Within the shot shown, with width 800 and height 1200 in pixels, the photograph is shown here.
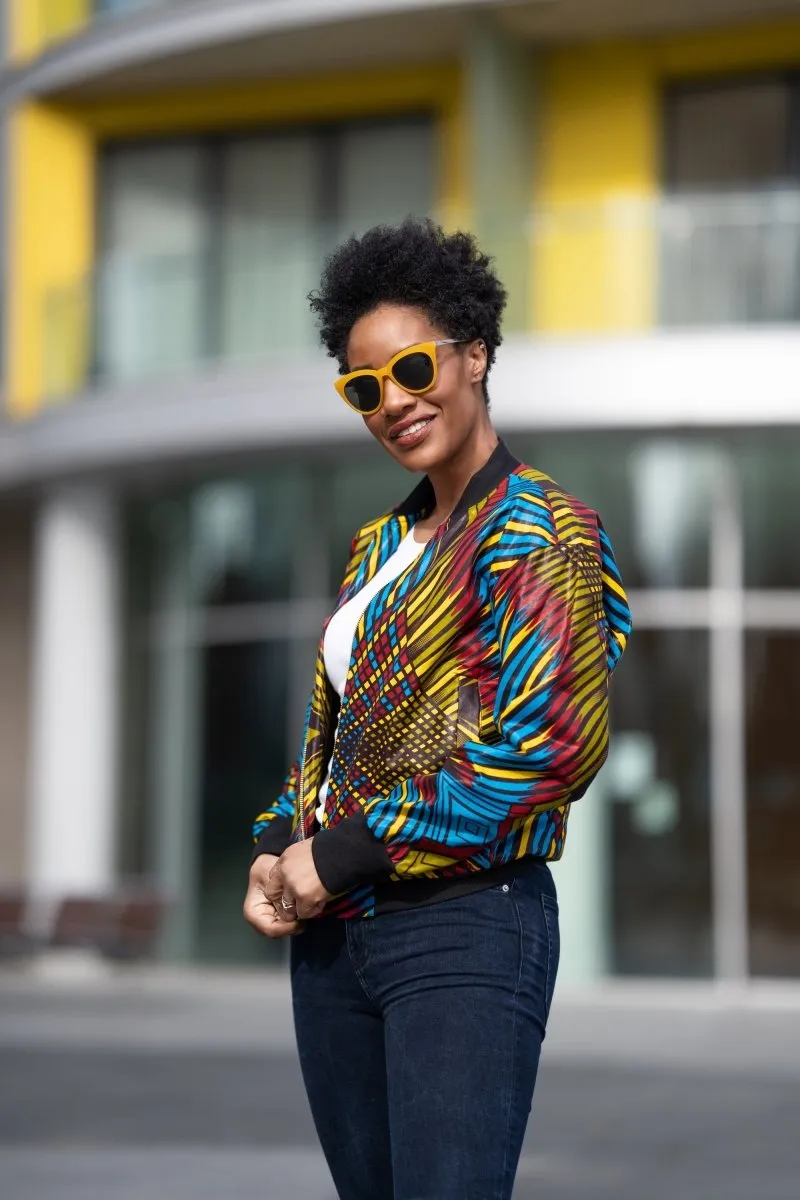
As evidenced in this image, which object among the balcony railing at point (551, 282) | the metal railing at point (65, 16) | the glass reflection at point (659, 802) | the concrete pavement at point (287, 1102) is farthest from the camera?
the metal railing at point (65, 16)

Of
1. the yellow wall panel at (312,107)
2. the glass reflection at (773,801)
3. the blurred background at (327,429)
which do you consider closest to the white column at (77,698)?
the blurred background at (327,429)

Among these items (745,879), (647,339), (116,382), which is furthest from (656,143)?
(745,879)

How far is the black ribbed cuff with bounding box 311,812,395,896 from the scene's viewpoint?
2.82 m

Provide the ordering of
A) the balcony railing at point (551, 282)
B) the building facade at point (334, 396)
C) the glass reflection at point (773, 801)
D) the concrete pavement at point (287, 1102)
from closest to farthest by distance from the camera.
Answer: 1. the concrete pavement at point (287, 1102)
2. the glass reflection at point (773, 801)
3. the building facade at point (334, 396)
4. the balcony railing at point (551, 282)

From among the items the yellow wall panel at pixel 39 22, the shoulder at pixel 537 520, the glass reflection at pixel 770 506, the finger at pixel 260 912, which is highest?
the yellow wall panel at pixel 39 22

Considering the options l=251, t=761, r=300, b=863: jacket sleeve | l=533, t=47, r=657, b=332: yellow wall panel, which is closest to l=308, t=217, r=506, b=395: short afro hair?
l=251, t=761, r=300, b=863: jacket sleeve

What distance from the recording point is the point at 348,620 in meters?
3.11

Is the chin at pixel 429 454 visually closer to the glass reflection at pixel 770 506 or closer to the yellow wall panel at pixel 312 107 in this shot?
the glass reflection at pixel 770 506

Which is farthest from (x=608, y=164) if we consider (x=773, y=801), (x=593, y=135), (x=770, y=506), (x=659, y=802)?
(x=773, y=801)

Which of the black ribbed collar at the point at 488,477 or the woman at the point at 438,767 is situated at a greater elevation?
the black ribbed collar at the point at 488,477

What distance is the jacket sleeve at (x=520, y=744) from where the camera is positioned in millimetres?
2756

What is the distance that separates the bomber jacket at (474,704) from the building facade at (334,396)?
13.1m

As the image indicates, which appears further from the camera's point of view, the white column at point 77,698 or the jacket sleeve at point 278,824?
the white column at point 77,698

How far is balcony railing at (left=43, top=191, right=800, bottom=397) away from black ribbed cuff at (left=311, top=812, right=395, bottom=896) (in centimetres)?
1381
